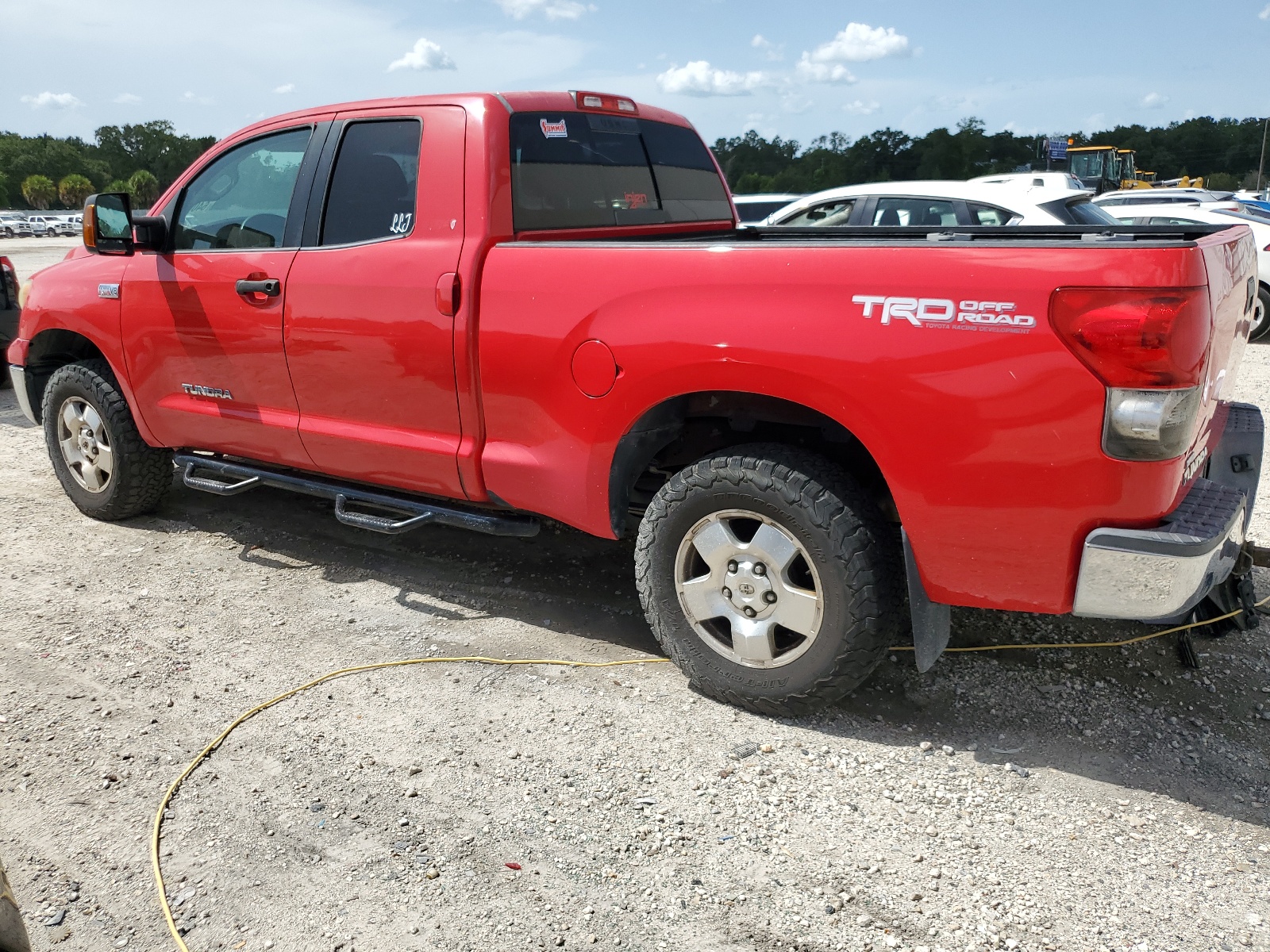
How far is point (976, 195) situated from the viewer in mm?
8055

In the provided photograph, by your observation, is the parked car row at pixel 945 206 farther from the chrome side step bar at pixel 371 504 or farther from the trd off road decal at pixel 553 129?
the chrome side step bar at pixel 371 504

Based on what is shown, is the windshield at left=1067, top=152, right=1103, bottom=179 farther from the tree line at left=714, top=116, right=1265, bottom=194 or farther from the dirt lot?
the dirt lot

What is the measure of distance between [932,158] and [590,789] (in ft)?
231

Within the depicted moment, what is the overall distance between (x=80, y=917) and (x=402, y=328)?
2163 millimetres

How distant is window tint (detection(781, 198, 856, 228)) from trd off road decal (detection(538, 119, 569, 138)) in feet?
16.2

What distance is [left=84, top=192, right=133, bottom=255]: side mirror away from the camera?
4754mm

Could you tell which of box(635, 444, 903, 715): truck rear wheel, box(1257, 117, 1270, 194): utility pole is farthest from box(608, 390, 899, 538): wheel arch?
box(1257, 117, 1270, 194): utility pole

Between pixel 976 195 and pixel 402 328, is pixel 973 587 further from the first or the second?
pixel 976 195

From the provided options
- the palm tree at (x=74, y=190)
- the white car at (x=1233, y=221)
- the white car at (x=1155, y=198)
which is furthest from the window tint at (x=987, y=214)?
the palm tree at (x=74, y=190)

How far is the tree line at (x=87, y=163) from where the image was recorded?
92000mm

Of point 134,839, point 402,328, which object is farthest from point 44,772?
point 402,328

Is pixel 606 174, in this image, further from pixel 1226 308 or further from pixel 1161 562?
pixel 1161 562

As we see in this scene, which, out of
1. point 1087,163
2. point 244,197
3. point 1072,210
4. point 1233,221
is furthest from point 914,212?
point 1087,163

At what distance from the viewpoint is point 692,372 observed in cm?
318
